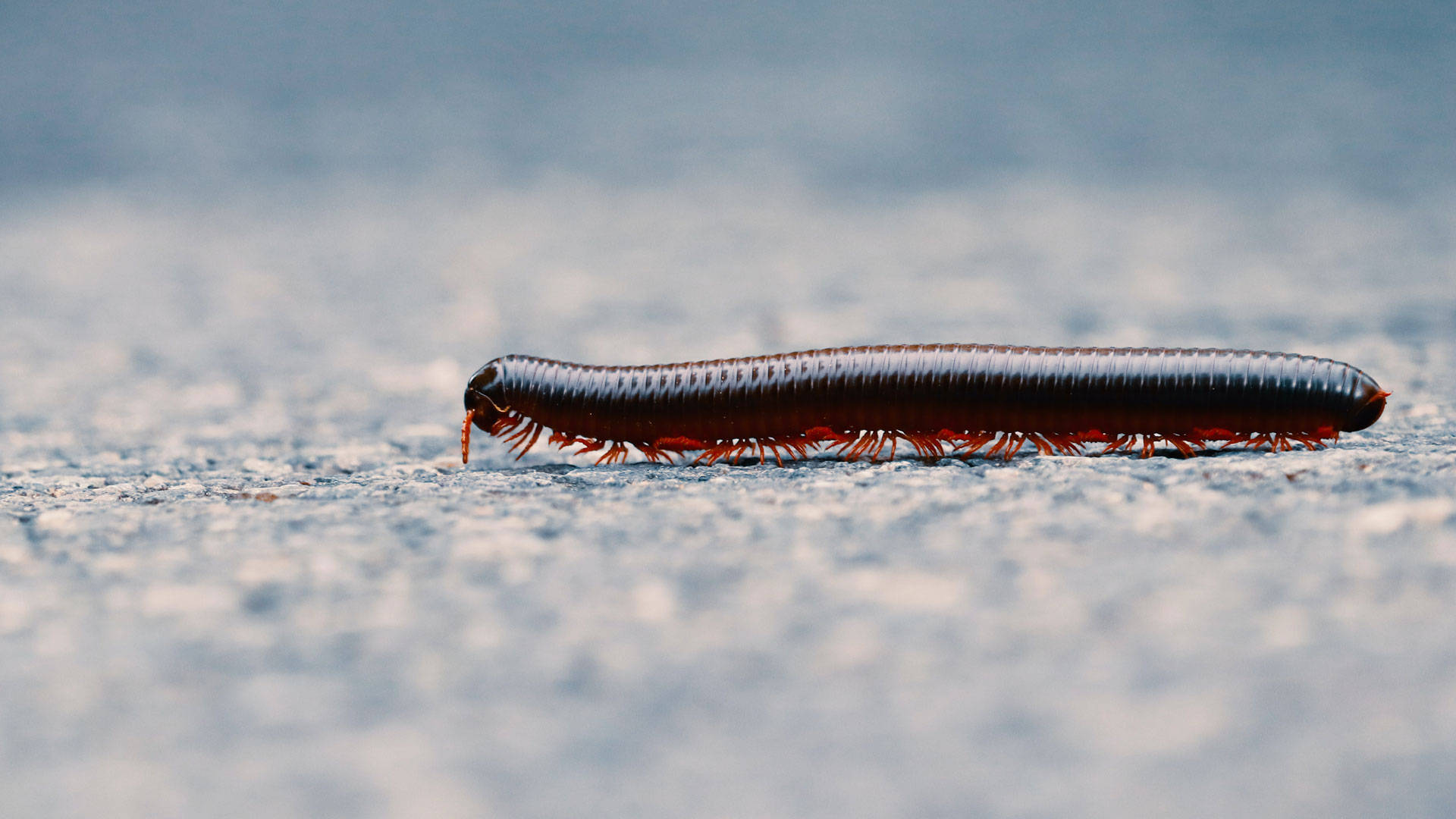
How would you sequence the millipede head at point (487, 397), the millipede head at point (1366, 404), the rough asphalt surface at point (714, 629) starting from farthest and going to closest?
the millipede head at point (487, 397)
the millipede head at point (1366, 404)
the rough asphalt surface at point (714, 629)

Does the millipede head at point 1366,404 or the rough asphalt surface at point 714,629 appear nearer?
the rough asphalt surface at point 714,629

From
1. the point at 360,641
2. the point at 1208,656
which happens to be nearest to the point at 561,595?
the point at 360,641

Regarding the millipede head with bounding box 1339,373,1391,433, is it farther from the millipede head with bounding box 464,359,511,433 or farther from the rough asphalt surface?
the millipede head with bounding box 464,359,511,433

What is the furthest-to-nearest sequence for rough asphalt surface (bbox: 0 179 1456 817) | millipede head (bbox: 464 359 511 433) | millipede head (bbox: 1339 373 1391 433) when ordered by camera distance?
millipede head (bbox: 464 359 511 433), millipede head (bbox: 1339 373 1391 433), rough asphalt surface (bbox: 0 179 1456 817)

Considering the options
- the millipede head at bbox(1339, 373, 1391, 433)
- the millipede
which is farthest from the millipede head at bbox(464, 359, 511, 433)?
the millipede head at bbox(1339, 373, 1391, 433)

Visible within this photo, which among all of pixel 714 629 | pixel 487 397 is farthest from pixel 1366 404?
pixel 487 397

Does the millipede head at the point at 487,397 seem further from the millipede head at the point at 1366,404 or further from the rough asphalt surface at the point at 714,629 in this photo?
the millipede head at the point at 1366,404

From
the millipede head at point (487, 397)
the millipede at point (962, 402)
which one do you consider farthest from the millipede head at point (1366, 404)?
the millipede head at point (487, 397)

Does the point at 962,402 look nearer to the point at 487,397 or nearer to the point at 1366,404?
the point at 1366,404
